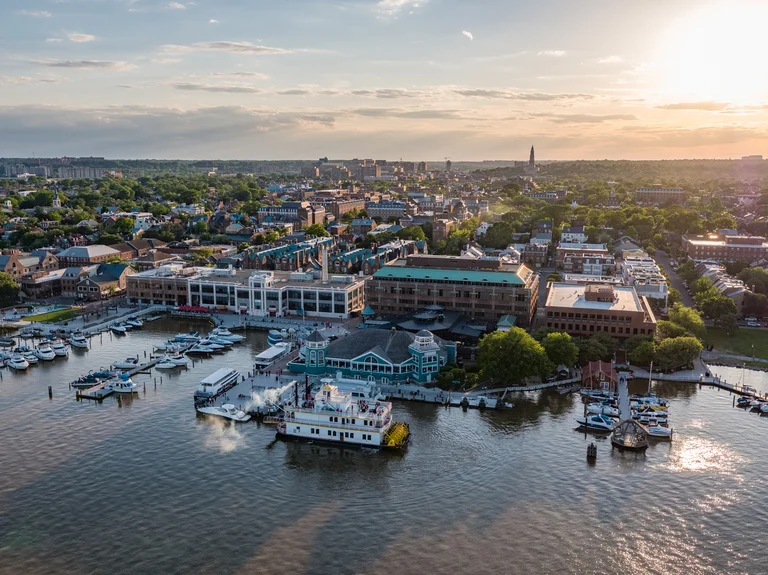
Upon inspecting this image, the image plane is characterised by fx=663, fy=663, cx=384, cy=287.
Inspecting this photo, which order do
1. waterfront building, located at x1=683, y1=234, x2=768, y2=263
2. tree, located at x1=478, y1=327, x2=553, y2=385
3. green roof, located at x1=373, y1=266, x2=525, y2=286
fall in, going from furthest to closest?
waterfront building, located at x1=683, y1=234, x2=768, y2=263 < green roof, located at x1=373, y1=266, x2=525, y2=286 < tree, located at x1=478, y1=327, x2=553, y2=385

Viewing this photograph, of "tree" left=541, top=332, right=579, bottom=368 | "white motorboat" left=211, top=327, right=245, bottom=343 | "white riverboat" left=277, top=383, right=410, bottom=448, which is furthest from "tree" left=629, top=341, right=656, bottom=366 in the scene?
"white motorboat" left=211, top=327, right=245, bottom=343

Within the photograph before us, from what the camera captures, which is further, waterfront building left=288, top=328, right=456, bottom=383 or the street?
the street

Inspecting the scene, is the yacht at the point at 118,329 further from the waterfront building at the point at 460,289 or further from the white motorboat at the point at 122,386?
the waterfront building at the point at 460,289

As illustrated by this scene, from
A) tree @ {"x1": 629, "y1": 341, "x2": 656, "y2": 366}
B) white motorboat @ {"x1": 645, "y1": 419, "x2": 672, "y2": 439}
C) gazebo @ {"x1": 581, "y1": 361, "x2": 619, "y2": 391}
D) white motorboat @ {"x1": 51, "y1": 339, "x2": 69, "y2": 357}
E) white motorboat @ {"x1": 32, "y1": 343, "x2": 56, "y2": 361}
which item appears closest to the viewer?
white motorboat @ {"x1": 645, "y1": 419, "x2": 672, "y2": 439}

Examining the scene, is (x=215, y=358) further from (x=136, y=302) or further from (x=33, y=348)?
(x=136, y=302)

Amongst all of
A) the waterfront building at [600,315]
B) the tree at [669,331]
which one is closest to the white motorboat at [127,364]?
the waterfront building at [600,315]

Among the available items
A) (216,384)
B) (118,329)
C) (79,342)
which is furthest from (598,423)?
(118,329)

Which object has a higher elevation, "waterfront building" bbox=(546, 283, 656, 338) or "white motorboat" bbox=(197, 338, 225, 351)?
"waterfront building" bbox=(546, 283, 656, 338)

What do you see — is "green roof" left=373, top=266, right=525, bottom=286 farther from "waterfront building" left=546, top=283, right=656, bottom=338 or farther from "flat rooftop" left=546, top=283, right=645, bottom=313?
"waterfront building" left=546, top=283, right=656, bottom=338
